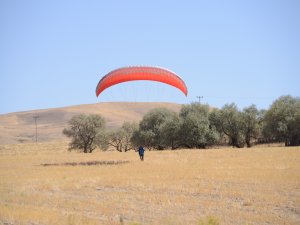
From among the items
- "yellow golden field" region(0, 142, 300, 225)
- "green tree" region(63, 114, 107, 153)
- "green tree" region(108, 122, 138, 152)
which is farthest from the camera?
"green tree" region(108, 122, 138, 152)

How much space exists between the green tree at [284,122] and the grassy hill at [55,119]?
87905 millimetres

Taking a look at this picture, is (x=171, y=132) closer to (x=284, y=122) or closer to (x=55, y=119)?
(x=284, y=122)

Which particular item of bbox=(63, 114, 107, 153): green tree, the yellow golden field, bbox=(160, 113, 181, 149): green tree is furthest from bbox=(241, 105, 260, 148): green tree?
the yellow golden field

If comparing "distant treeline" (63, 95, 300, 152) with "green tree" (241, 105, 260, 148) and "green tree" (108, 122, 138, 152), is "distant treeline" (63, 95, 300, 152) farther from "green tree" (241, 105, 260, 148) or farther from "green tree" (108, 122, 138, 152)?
"green tree" (108, 122, 138, 152)

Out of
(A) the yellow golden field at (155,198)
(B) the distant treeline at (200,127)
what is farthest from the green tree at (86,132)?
(A) the yellow golden field at (155,198)

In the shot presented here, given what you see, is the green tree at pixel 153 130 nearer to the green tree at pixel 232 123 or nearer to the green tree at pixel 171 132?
the green tree at pixel 171 132

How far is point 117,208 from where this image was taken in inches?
551

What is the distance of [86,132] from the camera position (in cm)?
6319

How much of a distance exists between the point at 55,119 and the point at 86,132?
119513mm

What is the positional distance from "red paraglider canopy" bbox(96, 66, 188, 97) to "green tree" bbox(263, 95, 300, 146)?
36.1m

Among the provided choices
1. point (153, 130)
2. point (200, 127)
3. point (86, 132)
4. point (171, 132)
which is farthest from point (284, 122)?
point (86, 132)

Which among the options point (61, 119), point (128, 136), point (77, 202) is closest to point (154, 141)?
point (128, 136)

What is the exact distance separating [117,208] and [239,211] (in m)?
4.02

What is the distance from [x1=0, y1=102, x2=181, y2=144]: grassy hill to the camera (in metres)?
142
